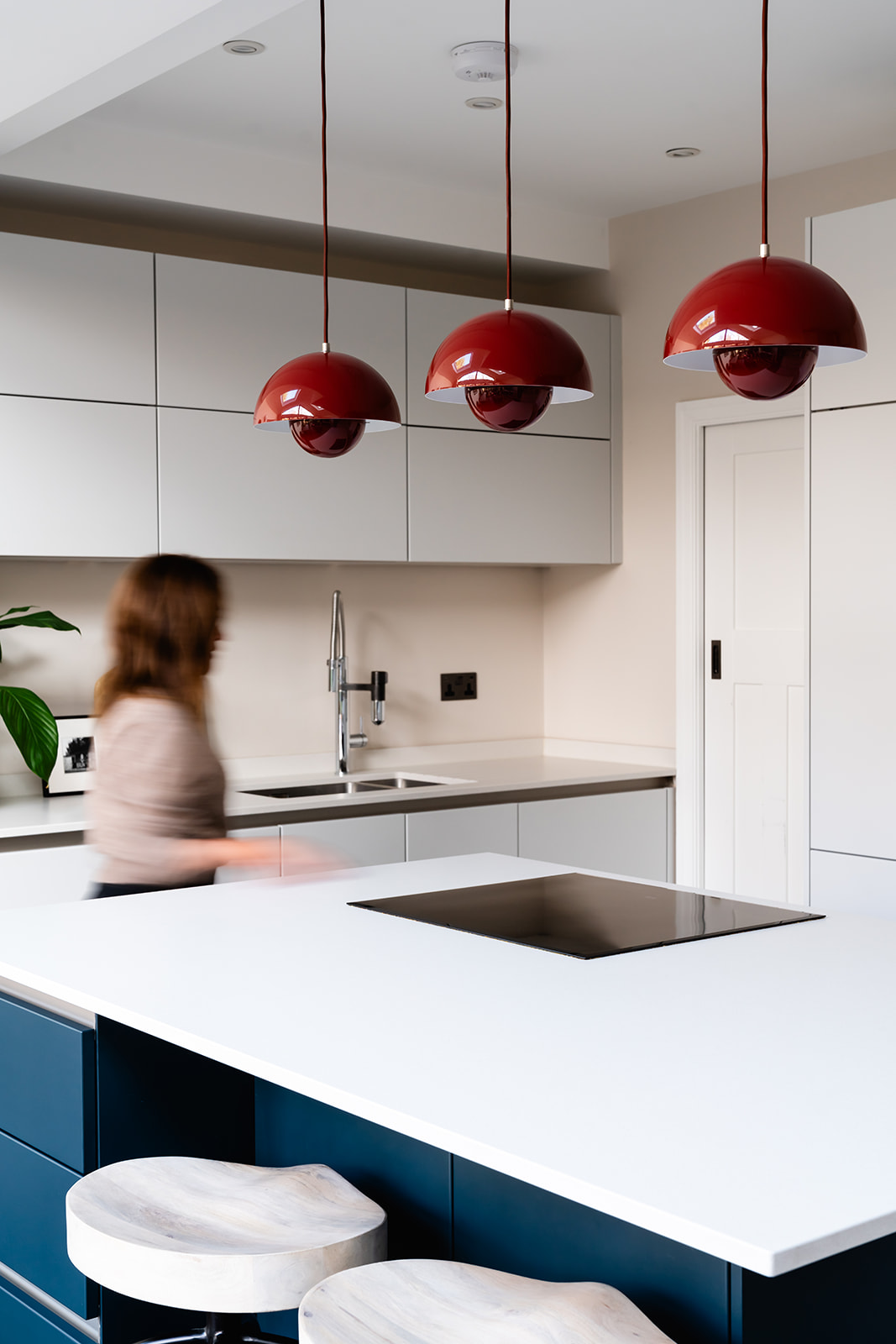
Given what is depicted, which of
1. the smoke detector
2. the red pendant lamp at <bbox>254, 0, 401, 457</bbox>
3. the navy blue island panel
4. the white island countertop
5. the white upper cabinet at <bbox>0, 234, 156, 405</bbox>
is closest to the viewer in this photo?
the white island countertop

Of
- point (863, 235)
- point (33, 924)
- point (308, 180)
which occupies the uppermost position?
point (308, 180)

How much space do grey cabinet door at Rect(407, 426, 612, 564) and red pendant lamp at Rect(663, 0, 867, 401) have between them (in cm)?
243

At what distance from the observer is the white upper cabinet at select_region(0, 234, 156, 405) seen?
3559 mm

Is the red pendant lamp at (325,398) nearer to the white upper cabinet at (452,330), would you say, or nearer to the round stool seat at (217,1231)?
the round stool seat at (217,1231)

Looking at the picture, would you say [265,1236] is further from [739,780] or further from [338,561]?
[739,780]

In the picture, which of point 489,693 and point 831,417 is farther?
point 489,693

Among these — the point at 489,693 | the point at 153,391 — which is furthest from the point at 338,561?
the point at 489,693

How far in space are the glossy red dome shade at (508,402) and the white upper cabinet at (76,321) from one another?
68.4 inches

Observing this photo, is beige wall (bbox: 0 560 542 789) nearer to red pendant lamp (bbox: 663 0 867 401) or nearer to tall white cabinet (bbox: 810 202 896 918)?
tall white cabinet (bbox: 810 202 896 918)

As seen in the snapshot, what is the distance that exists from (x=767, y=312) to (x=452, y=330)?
2623 mm

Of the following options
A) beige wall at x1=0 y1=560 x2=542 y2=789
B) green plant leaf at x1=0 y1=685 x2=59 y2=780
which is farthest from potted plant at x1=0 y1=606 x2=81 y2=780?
beige wall at x1=0 y1=560 x2=542 y2=789

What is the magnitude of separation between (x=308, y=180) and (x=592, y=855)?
2173 mm

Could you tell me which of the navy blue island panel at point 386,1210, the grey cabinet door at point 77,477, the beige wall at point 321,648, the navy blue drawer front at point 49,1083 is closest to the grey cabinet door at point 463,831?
the beige wall at point 321,648

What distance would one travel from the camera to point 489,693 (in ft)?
16.6
